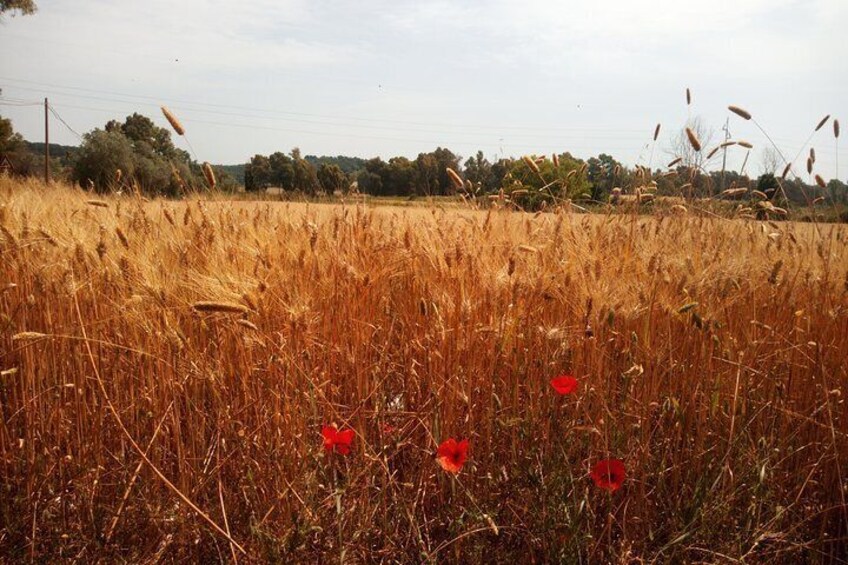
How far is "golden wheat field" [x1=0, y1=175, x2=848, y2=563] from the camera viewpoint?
4.22ft

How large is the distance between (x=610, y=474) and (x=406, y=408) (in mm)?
667

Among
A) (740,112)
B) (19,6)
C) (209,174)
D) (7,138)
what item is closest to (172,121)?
(209,174)

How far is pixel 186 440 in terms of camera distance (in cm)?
159

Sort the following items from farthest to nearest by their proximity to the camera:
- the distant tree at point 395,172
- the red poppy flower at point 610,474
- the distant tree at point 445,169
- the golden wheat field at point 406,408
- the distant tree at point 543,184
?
the distant tree at point 395,172 → the distant tree at point 445,169 → the distant tree at point 543,184 → the golden wheat field at point 406,408 → the red poppy flower at point 610,474

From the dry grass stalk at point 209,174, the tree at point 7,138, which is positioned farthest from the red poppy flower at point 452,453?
the tree at point 7,138

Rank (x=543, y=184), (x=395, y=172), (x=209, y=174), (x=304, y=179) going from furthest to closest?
1. (x=395, y=172)
2. (x=543, y=184)
3. (x=304, y=179)
4. (x=209, y=174)

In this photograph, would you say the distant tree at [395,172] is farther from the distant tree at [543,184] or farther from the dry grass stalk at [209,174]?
the dry grass stalk at [209,174]

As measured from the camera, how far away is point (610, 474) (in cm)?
120

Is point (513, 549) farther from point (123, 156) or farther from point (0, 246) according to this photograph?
point (123, 156)

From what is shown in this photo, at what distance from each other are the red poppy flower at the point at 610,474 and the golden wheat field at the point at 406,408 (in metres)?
0.04

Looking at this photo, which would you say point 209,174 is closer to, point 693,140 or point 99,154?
point 693,140

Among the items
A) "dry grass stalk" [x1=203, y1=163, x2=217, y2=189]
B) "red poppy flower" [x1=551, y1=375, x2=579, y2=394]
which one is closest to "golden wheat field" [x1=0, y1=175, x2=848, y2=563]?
"red poppy flower" [x1=551, y1=375, x2=579, y2=394]

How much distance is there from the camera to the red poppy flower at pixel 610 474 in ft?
3.81

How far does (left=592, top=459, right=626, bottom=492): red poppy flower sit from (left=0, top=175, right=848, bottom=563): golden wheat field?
45 mm
